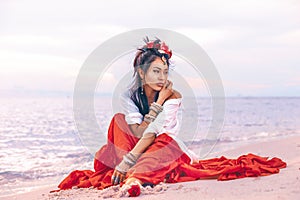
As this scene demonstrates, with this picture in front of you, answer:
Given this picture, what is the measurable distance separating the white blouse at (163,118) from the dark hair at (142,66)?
47mm

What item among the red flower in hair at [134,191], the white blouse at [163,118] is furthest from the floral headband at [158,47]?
the red flower in hair at [134,191]

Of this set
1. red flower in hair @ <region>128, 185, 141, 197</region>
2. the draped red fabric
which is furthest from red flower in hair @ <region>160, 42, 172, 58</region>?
red flower in hair @ <region>128, 185, 141, 197</region>

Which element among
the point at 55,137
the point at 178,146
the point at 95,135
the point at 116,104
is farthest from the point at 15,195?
the point at 55,137

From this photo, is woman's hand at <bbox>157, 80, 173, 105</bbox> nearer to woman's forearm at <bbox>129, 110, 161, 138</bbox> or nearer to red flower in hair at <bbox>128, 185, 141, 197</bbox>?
woman's forearm at <bbox>129, 110, 161, 138</bbox>

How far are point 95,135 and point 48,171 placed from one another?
8.62 feet

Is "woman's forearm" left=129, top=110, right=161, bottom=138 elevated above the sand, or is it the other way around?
"woman's forearm" left=129, top=110, right=161, bottom=138

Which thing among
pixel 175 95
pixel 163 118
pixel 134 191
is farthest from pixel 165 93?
pixel 134 191

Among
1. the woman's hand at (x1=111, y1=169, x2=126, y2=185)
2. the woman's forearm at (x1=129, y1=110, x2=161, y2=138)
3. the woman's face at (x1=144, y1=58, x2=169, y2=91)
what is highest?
the woman's face at (x1=144, y1=58, x2=169, y2=91)

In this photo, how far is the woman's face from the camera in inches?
140

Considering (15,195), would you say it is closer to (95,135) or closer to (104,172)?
(104,172)

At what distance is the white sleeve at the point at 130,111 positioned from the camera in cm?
351

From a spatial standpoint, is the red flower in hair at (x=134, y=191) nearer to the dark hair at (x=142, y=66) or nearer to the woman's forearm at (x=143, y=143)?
the woman's forearm at (x=143, y=143)

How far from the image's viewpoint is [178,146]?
341 centimetres

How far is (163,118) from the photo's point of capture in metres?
3.42
